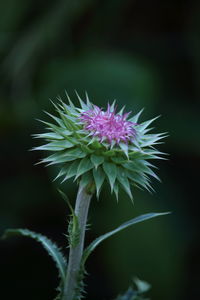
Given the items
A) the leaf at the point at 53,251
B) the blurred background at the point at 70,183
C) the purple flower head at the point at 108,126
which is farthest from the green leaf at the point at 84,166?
the blurred background at the point at 70,183

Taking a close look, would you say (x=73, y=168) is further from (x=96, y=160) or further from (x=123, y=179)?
Result: (x=123, y=179)

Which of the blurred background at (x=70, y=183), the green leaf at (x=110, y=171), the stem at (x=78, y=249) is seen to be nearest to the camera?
the green leaf at (x=110, y=171)

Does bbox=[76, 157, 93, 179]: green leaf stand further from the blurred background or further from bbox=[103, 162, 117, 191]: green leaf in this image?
the blurred background

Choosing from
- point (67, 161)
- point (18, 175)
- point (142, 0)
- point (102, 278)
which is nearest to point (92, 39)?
point (142, 0)

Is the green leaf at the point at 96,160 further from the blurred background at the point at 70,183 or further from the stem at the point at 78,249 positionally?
the blurred background at the point at 70,183

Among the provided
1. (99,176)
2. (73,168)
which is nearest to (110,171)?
(99,176)

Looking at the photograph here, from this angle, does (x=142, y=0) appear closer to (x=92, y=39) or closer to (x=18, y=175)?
(x=92, y=39)
